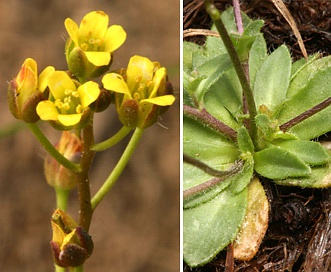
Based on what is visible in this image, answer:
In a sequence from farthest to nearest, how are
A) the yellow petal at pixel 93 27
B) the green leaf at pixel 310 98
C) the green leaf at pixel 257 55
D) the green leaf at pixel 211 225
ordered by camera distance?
the green leaf at pixel 257 55 < the green leaf at pixel 310 98 < the green leaf at pixel 211 225 < the yellow petal at pixel 93 27

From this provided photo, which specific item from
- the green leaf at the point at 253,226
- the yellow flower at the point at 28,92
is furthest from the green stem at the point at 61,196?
the green leaf at the point at 253,226

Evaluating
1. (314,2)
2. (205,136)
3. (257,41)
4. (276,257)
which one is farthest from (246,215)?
(314,2)

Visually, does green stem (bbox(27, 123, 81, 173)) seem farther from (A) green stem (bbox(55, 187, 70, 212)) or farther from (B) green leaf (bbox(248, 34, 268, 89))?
(B) green leaf (bbox(248, 34, 268, 89))

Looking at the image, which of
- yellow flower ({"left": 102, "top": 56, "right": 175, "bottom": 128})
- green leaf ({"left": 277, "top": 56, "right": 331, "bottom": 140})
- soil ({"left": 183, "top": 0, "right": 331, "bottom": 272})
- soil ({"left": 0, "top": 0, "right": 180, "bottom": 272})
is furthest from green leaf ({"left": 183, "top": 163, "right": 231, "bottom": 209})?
soil ({"left": 0, "top": 0, "right": 180, "bottom": 272})

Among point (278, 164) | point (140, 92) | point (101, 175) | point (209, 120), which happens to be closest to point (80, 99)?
point (140, 92)

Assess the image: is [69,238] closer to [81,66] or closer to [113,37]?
[81,66]

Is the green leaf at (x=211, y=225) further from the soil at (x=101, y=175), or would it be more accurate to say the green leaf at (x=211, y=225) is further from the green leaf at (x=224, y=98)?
the soil at (x=101, y=175)
